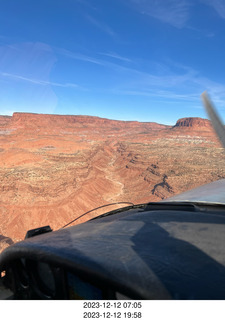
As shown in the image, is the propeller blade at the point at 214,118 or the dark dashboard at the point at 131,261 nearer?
the dark dashboard at the point at 131,261

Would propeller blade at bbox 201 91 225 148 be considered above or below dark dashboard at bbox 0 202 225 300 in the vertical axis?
above

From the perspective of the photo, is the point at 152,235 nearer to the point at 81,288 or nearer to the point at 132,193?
the point at 81,288

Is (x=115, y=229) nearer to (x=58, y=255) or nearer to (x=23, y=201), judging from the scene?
(x=58, y=255)

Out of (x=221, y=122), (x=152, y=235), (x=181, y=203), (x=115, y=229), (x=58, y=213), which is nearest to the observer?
(x=221, y=122)

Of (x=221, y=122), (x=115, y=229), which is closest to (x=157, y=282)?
(x=115, y=229)

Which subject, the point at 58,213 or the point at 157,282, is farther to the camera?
the point at 58,213

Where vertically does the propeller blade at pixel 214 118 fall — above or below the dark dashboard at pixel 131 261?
above

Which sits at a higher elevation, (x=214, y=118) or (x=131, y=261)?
(x=214, y=118)

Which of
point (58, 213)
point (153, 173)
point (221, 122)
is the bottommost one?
point (58, 213)

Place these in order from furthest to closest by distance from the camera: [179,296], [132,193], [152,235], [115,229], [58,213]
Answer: [132,193]
[58,213]
[115,229]
[152,235]
[179,296]

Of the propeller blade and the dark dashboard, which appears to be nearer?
the dark dashboard

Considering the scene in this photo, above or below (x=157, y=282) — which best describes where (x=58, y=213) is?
below
